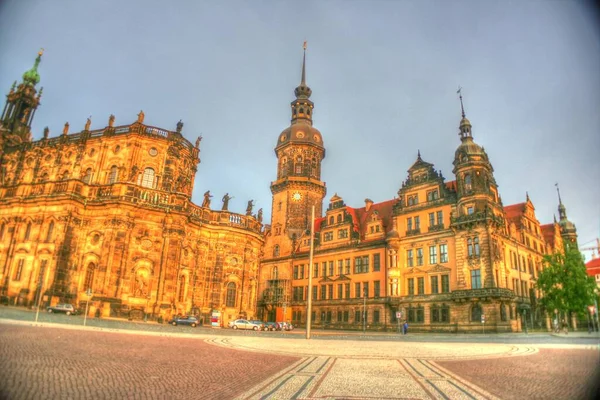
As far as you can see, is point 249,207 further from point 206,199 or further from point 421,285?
point 421,285

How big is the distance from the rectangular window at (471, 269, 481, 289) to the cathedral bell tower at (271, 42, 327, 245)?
93.2 ft

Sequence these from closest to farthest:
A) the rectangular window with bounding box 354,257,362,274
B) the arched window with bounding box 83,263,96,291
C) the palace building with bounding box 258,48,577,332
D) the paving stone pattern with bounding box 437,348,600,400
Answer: the paving stone pattern with bounding box 437,348,600,400
the arched window with bounding box 83,263,96,291
the palace building with bounding box 258,48,577,332
the rectangular window with bounding box 354,257,362,274

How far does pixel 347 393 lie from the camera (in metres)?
6.72

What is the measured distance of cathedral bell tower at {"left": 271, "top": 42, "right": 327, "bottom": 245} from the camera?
64375 mm

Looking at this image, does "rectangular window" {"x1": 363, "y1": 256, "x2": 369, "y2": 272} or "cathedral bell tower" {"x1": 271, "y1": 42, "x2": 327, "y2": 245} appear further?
"cathedral bell tower" {"x1": 271, "y1": 42, "x2": 327, "y2": 245}

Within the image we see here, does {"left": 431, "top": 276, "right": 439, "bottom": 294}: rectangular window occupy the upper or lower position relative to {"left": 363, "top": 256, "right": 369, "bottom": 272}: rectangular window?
lower

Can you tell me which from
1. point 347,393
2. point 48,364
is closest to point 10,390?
point 48,364

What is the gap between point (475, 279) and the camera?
41656 millimetres

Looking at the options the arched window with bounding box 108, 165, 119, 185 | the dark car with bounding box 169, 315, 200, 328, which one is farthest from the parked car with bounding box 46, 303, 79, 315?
the arched window with bounding box 108, 165, 119, 185

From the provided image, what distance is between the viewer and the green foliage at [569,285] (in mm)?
40469

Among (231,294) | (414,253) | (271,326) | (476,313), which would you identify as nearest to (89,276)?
(231,294)

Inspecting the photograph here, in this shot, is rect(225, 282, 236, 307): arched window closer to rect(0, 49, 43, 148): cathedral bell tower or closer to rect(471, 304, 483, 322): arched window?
rect(471, 304, 483, 322): arched window

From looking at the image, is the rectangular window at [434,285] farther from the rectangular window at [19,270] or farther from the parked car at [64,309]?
the rectangular window at [19,270]

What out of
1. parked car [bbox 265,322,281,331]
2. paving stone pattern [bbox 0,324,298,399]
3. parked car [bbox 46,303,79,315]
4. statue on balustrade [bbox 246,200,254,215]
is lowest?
parked car [bbox 265,322,281,331]
